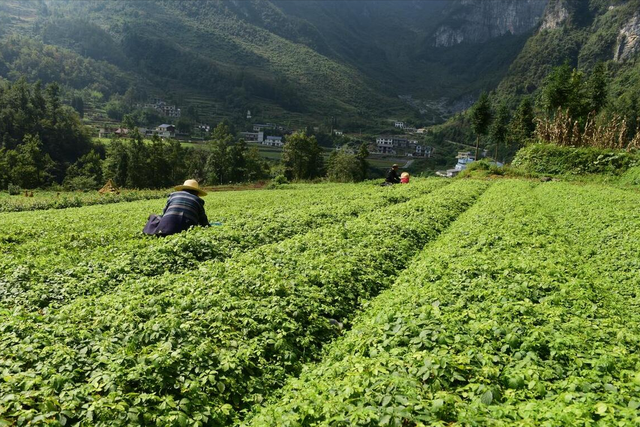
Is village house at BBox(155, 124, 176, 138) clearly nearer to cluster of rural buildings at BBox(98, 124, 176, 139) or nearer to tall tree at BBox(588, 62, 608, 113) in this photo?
cluster of rural buildings at BBox(98, 124, 176, 139)

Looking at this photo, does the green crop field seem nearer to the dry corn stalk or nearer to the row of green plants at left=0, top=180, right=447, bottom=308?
the row of green plants at left=0, top=180, right=447, bottom=308

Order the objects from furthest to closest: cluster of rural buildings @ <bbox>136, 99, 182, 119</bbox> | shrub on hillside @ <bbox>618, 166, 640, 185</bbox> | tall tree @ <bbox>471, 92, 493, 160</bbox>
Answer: cluster of rural buildings @ <bbox>136, 99, 182, 119</bbox> → tall tree @ <bbox>471, 92, 493, 160</bbox> → shrub on hillside @ <bbox>618, 166, 640, 185</bbox>

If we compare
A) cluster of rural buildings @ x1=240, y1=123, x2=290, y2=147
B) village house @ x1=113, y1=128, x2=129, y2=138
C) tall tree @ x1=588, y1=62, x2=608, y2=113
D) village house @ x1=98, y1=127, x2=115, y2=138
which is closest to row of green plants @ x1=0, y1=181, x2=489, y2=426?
tall tree @ x1=588, y1=62, x2=608, y2=113

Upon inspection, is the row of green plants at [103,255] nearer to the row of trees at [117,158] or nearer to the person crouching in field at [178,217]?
the person crouching in field at [178,217]

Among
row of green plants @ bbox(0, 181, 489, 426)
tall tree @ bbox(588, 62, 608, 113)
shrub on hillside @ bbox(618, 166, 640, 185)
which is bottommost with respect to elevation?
row of green plants @ bbox(0, 181, 489, 426)

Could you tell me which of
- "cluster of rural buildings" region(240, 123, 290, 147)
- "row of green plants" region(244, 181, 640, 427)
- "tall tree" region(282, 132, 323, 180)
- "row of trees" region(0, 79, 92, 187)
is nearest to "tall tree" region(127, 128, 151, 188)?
"row of trees" region(0, 79, 92, 187)

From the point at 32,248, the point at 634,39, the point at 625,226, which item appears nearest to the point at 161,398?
the point at 32,248

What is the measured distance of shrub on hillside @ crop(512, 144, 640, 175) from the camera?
37281 millimetres

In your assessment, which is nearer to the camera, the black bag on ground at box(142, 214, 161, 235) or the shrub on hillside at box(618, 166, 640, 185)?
the black bag on ground at box(142, 214, 161, 235)

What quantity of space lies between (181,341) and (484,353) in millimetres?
4773

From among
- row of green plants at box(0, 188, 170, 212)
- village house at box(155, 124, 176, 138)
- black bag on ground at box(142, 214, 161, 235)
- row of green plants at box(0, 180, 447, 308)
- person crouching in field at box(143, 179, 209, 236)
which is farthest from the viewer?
village house at box(155, 124, 176, 138)

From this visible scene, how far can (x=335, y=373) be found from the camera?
5.91 m

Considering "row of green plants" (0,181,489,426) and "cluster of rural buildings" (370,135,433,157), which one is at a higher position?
"cluster of rural buildings" (370,135,433,157)

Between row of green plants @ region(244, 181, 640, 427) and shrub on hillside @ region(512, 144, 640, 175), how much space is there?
32.5 meters
